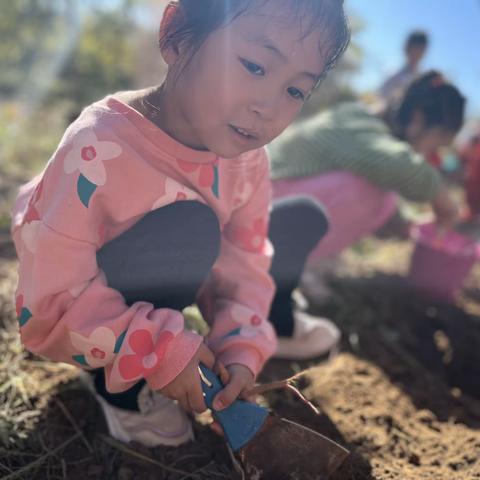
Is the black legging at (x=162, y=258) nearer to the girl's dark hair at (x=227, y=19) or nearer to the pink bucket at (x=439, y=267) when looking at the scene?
the girl's dark hair at (x=227, y=19)

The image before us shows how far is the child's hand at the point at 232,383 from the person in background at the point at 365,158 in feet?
3.21

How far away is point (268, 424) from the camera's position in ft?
3.21

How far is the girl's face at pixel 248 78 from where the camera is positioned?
2.93 ft

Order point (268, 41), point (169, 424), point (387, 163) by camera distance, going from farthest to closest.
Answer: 1. point (387, 163)
2. point (169, 424)
3. point (268, 41)

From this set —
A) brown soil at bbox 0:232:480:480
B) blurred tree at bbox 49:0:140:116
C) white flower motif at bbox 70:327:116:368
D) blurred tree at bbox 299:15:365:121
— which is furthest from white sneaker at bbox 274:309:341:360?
blurred tree at bbox 49:0:140:116

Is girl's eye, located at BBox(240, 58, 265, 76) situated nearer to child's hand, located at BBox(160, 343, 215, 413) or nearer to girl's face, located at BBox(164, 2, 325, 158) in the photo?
girl's face, located at BBox(164, 2, 325, 158)

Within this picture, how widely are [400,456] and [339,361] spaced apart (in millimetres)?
392

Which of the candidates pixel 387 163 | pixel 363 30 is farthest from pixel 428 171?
pixel 363 30

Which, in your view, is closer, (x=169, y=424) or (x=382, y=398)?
(x=169, y=424)

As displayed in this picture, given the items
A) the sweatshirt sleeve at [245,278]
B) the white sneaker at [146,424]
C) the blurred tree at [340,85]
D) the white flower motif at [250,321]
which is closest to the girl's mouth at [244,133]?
the sweatshirt sleeve at [245,278]

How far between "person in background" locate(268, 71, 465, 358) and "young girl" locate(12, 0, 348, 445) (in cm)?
93

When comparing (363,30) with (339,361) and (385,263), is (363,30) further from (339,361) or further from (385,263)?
(339,361)

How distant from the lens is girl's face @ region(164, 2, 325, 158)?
892mm

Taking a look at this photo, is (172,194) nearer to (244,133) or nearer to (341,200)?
(244,133)
